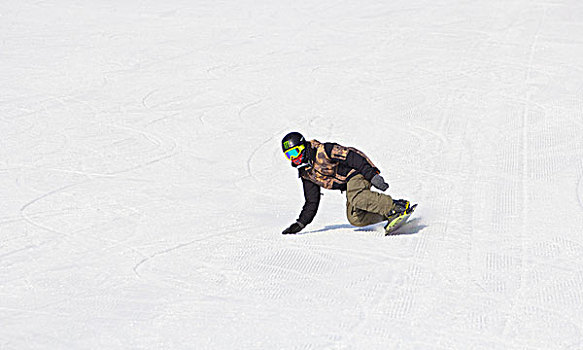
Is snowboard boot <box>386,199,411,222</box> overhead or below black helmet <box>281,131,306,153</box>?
below

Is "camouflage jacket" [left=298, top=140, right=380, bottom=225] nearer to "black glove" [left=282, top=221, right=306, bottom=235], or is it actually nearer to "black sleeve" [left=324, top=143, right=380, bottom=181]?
"black sleeve" [left=324, top=143, right=380, bottom=181]

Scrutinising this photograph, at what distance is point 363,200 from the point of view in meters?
6.75

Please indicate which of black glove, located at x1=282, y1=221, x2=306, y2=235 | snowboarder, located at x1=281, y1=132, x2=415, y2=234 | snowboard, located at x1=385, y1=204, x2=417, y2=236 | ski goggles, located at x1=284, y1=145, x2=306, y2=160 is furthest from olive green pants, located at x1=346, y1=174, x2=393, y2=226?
ski goggles, located at x1=284, y1=145, x2=306, y2=160

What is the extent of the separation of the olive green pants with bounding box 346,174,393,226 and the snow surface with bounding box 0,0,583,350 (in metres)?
0.26

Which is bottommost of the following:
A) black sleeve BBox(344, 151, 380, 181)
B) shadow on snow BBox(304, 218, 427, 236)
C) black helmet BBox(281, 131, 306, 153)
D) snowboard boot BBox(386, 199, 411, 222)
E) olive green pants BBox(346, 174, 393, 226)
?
shadow on snow BBox(304, 218, 427, 236)

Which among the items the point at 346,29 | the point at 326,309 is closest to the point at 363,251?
the point at 326,309

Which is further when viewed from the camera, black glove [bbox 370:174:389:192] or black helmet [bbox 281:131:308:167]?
black helmet [bbox 281:131:308:167]

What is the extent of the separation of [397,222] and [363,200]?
1.34 ft

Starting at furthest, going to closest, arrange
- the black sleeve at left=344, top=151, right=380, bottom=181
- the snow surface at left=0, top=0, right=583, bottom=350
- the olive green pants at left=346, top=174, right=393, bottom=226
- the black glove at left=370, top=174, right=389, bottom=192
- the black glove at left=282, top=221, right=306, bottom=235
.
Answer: the black glove at left=282, top=221, right=306, bottom=235, the olive green pants at left=346, top=174, right=393, bottom=226, the black sleeve at left=344, top=151, right=380, bottom=181, the black glove at left=370, top=174, right=389, bottom=192, the snow surface at left=0, top=0, right=583, bottom=350

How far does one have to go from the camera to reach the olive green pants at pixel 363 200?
6746 mm

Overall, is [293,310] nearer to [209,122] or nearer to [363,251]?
[363,251]

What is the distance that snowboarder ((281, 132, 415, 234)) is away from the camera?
6500mm

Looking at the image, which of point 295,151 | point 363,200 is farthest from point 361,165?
point 295,151

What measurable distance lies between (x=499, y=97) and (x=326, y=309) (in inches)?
320
